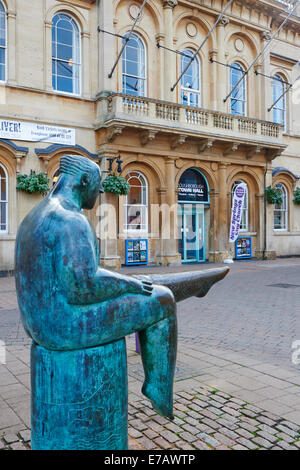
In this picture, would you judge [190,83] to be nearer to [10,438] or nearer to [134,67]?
[134,67]

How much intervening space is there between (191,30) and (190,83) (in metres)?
2.33

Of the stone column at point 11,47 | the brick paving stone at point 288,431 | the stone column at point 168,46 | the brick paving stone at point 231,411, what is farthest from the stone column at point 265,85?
the brick paving stone at point 288,431

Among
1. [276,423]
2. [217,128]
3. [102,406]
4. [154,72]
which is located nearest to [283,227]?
[217,128]

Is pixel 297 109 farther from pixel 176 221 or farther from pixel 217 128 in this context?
pixel 176 221

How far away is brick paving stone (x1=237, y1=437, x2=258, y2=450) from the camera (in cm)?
271

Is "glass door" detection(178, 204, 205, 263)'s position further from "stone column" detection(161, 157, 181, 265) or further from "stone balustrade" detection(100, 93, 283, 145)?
"stone balustrade" detection(100, 93, 283, 145)

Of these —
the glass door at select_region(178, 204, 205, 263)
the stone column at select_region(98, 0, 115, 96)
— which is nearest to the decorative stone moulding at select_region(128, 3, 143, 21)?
the stone column at select_region(98, 0, 115, 96)

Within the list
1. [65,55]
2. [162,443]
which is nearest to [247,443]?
[162,443]

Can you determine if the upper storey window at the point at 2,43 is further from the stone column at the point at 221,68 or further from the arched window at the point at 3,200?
the stone column at the point at 221,68

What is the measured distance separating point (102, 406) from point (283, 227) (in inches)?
831

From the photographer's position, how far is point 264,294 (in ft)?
31.7

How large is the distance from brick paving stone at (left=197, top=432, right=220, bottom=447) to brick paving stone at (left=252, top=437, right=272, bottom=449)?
263 millimetres

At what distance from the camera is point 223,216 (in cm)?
1822

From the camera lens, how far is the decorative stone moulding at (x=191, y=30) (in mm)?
18016
